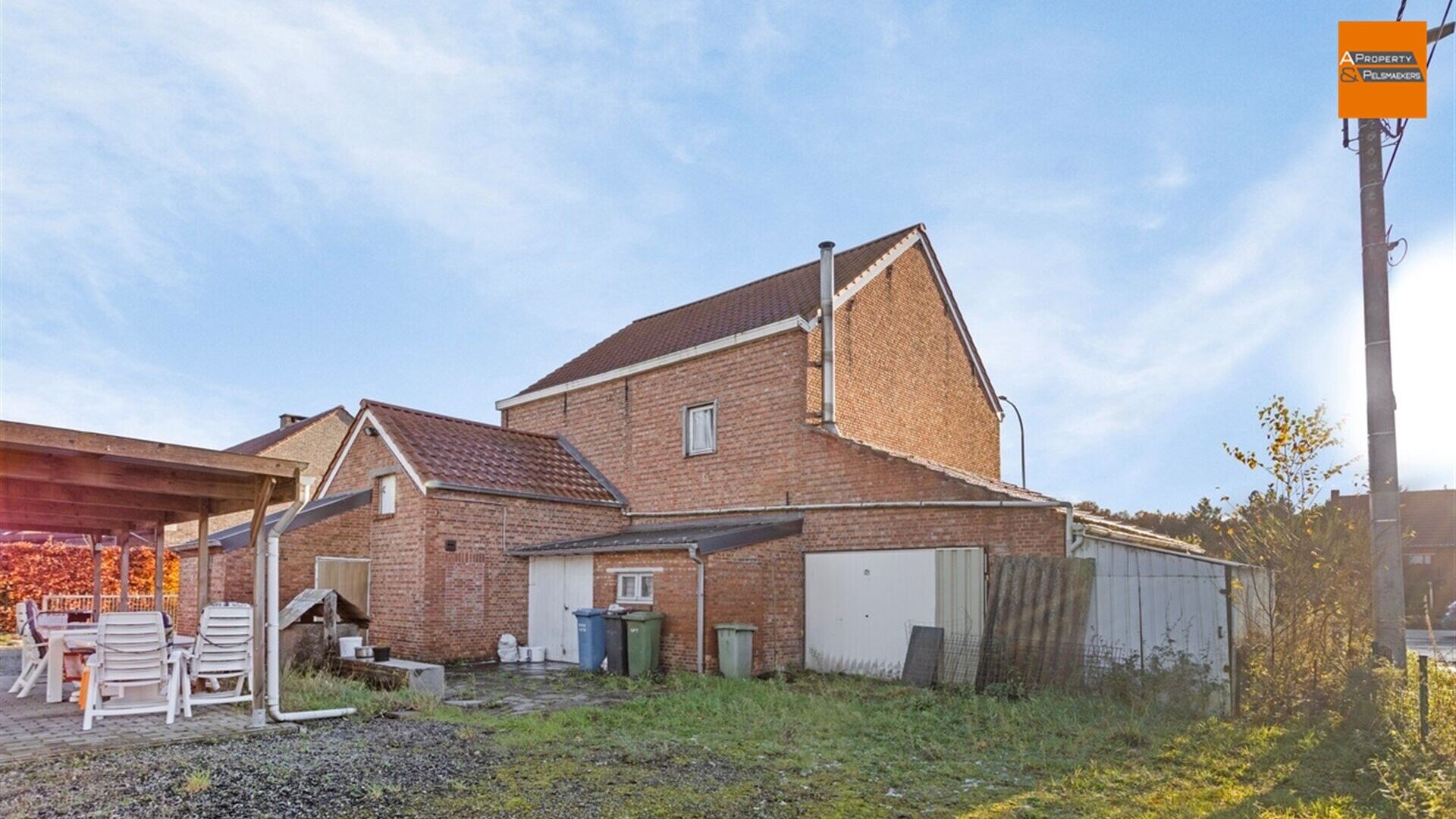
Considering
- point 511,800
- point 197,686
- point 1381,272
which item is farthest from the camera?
point 197,686

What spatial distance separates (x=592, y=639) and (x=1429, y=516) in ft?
150

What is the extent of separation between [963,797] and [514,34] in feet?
28.8

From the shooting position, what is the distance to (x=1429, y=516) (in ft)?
148

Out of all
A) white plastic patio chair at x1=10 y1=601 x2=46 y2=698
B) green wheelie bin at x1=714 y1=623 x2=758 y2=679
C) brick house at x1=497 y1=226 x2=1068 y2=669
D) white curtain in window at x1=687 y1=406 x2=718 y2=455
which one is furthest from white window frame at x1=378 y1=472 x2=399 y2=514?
green wheelie bin at x1=714 y1=623 x2=758 y2=679

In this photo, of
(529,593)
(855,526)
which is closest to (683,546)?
(855,526)

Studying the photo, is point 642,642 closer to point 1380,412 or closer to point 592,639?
point 592,639

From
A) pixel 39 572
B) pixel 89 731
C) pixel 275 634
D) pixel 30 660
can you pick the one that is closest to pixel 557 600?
pixel 30 660

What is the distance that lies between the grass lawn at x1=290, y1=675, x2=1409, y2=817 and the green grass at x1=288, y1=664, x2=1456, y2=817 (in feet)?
0.08

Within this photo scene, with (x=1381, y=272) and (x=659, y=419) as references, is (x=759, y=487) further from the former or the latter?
(x=1381, y=272)

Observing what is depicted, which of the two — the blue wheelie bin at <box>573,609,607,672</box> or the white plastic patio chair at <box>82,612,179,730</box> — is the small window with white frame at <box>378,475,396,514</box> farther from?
the white plastic patio chair at <box>82,612,179,730</box>

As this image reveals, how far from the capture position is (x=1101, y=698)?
1148 cm

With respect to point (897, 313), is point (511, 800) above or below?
below

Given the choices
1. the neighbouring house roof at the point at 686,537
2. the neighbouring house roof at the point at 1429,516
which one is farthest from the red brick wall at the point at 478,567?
the neighbouring house roof at the point at 1429,516

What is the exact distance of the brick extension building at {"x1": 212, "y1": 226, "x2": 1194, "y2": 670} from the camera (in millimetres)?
15461
